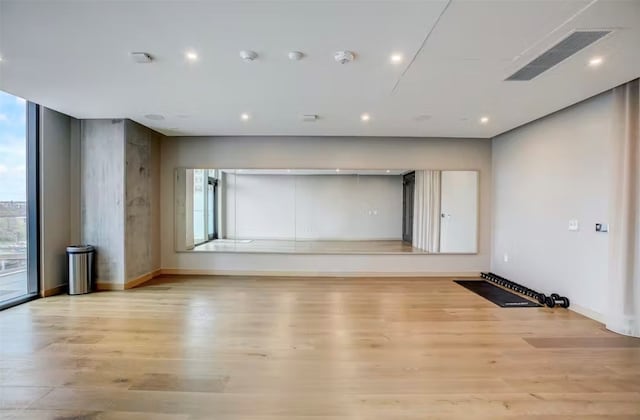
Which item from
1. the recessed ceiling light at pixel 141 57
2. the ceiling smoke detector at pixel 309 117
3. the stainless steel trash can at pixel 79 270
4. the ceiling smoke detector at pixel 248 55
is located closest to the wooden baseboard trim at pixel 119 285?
the stainless steel trash can at pixel 79 270

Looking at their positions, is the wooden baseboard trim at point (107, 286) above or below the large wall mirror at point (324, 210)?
below

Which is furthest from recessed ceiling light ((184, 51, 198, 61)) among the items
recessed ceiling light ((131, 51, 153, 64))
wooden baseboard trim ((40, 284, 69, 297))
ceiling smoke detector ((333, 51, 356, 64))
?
wooden baseboard trim ((40, 284, 69, 297))

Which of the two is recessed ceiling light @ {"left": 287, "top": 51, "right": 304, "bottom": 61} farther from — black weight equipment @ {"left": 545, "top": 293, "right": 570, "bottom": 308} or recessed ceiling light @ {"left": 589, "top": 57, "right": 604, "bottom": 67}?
black weight equipment @ {"left": 545, "top": 293, "right": 570, "bottom": 308}

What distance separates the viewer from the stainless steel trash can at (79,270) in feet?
17.3

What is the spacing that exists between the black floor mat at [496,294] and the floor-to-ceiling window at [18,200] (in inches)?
279

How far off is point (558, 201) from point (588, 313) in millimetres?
1606

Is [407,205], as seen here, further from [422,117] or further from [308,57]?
[308,57]

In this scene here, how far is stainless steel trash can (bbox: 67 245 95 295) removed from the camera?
527cm

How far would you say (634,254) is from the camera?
12.2ft

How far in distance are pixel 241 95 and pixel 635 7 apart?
3.77m

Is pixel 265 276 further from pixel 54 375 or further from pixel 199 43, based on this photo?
pixel 199 43

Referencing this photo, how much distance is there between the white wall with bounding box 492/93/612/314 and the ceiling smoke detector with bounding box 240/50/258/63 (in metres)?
4.32

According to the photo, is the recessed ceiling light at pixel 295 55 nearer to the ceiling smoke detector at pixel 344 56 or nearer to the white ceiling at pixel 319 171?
the ceiling smoke detector at pixel 344 56

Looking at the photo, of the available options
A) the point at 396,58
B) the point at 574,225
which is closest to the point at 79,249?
the point at 396,58
